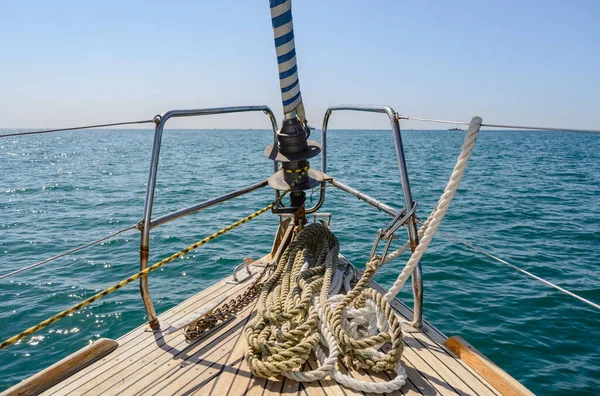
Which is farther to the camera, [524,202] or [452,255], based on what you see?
[524,202]

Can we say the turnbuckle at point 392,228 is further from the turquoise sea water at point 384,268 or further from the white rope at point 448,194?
the turquoise sea water at point 384,268

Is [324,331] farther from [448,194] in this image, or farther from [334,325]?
[448,194]

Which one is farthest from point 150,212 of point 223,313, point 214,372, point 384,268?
point 384,268

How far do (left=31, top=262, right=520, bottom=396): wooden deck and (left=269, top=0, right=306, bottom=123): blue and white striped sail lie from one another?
5.85 feet

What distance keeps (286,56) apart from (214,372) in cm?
220

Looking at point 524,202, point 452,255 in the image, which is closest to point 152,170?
point 452,255

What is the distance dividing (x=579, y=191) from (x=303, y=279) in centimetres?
1595

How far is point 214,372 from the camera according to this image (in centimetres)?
212

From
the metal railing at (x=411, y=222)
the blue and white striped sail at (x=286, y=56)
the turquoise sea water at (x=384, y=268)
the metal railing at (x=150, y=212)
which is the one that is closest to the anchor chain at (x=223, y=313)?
the metal railing at (x=150, y=212)

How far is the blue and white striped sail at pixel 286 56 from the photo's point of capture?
2.79m

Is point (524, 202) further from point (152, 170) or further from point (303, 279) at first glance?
point (152, 170)

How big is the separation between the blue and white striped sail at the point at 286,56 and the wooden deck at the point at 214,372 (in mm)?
1782

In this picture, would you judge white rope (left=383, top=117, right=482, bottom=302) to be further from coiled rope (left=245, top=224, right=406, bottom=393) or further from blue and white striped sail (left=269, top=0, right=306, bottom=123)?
blue and white striped sail (left=269, top=0, right=306, bottom=123)

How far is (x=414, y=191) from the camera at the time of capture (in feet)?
46.3
